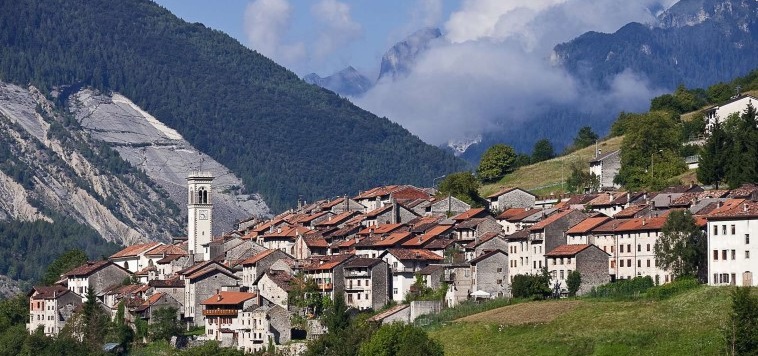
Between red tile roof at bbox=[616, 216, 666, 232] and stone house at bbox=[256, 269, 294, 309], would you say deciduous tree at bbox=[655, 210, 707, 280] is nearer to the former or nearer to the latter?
red tile roof at bbox=[616, 216, 666, 232]

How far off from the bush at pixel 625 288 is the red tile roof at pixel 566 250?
293 cm

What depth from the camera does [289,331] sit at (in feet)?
385

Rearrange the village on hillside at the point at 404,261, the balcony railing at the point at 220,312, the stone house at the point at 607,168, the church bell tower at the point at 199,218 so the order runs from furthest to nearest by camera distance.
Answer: the church bell tower at the point at 199,218, the stone house at the point at 607,168, the balcony railing at the point at 220,312, the village on hillside at the point at 404,261

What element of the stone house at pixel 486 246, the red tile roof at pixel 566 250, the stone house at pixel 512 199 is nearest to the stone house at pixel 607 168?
the stone house at pixel 512 199

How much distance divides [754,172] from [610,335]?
28.5m

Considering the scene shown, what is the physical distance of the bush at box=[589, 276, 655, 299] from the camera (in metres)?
106

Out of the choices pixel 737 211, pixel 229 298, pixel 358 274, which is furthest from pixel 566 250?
pixel 229 298

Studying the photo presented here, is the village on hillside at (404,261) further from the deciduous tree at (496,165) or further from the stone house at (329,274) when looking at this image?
the deciduous tree at (496,165)

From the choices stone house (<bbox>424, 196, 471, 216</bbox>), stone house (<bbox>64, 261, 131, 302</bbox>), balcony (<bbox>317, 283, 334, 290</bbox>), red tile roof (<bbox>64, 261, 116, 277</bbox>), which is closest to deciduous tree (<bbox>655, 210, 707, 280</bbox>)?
balcony (<bbox>317, 283, 334, 290</bbox>)

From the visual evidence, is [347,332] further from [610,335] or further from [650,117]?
[650,117]

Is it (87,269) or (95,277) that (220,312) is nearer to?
(95,277)

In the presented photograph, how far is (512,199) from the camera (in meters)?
→ 143

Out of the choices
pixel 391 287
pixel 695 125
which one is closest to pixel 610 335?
pixel 391 287

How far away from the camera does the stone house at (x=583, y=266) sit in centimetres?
10994
